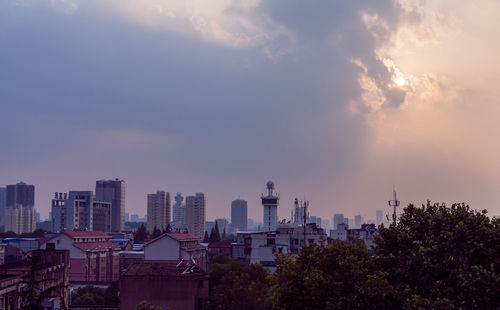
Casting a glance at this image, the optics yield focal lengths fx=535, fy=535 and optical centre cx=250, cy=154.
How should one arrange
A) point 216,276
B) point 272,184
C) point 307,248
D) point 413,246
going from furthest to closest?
point 272,184
point 216,276
point 307,248
point 413,246

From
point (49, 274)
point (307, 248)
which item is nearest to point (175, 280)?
point (49, 274)

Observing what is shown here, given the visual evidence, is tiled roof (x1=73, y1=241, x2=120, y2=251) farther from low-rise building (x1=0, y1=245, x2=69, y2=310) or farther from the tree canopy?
the tree canopy

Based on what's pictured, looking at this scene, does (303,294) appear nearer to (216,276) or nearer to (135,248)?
(216,276)

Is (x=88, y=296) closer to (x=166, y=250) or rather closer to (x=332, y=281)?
(x=166, y=250)

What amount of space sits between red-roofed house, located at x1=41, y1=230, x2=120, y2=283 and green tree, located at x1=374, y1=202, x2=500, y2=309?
79115mm

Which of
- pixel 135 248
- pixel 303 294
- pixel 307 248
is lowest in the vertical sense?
pixel 135 248

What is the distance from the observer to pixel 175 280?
5600cm

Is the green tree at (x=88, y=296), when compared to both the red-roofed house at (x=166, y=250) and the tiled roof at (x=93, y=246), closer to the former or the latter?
the red-roofed house at (x=166, y=250)

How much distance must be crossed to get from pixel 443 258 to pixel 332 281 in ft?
22.1

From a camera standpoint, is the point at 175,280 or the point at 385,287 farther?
the point at 175,280

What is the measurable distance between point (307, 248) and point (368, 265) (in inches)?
173

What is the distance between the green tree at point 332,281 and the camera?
100 ft

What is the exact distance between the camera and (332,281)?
3300 cm

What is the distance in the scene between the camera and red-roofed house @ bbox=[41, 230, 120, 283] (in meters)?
103
